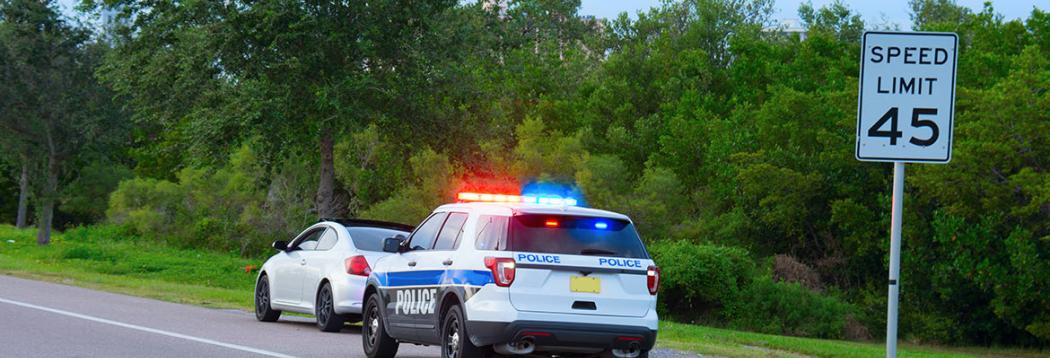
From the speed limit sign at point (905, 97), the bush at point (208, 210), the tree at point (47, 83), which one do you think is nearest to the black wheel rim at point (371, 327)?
the speed limit sign at point (905, 97)

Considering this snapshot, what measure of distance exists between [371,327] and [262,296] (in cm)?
627

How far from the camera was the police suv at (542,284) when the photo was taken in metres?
12.0

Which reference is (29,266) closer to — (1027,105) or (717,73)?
(1027,105)

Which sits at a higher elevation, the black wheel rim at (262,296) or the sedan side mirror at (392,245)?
the sedan side mirror at (392,245)

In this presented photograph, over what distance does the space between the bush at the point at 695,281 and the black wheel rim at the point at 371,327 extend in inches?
1025

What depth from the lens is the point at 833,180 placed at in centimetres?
4753

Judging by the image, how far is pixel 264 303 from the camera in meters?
20.5

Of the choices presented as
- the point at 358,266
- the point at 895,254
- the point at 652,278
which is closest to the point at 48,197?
the point at 358,266

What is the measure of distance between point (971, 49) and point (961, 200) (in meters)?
10.7

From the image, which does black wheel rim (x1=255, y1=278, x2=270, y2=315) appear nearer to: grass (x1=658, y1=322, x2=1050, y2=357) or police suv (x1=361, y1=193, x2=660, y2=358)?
grass (x1=658, y1=322, x2=1050, y2=357)

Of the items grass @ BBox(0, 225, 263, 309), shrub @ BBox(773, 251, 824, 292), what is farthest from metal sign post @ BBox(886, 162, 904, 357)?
shrub @ BBox(773, 251, 824, 292)

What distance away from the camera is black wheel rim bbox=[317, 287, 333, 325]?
60.7 ft

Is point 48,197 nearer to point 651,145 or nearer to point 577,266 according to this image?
point 651,145

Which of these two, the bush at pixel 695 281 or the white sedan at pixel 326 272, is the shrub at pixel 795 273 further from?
the white sedan at pixel 326 272
